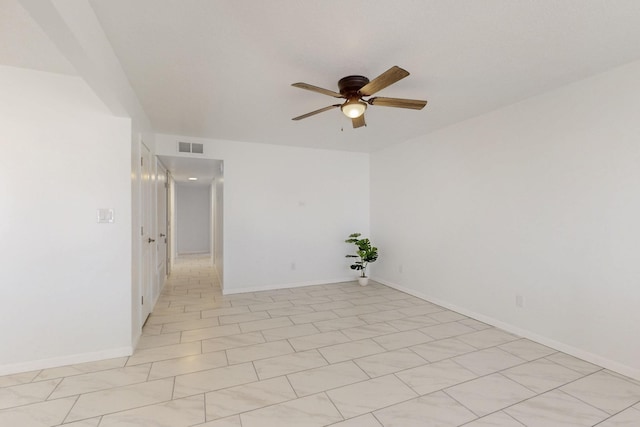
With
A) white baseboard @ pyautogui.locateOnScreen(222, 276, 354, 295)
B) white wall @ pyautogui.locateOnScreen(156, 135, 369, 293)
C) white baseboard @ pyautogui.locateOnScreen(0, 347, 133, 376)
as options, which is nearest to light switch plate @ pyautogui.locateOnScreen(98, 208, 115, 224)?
white baseboard @ pyautogui.locateOnScreen(0, 347, 133, 376)

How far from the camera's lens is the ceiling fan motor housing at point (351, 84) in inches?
94.6

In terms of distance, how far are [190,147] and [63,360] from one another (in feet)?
10.2

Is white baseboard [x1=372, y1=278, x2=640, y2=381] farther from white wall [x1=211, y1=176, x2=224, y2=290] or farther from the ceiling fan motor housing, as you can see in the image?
white wall [x1=211, y1=176, x2=224, y2=290]

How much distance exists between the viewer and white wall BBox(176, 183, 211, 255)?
9.38m

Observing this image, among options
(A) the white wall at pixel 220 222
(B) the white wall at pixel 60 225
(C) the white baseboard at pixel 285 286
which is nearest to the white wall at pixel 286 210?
(C) the white baseboard at pixel 285 286

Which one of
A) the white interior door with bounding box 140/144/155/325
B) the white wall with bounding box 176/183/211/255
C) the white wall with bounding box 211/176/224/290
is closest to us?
the white interior door with bounding box 140/144/155/325

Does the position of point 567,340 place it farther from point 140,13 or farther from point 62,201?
point 62,201

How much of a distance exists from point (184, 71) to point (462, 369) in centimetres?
342

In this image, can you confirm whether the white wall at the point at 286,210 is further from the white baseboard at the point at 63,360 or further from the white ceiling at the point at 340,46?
the white baseboard at the point at 63,360

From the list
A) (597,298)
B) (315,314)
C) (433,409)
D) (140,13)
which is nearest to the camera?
(140,13)

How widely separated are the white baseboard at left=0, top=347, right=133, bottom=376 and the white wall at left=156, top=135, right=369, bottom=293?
2113 mm

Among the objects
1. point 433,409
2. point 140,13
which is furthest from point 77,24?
point 433,409

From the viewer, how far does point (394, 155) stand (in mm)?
5027

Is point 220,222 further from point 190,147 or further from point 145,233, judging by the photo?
point 145,233
